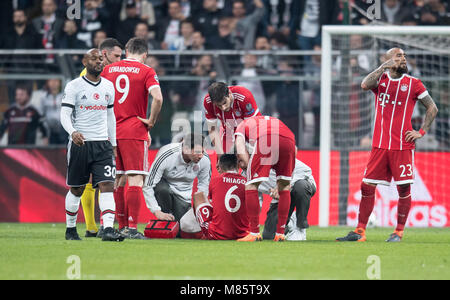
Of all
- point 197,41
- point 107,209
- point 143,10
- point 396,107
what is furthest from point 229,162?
point 143,10

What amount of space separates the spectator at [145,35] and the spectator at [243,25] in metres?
1.47

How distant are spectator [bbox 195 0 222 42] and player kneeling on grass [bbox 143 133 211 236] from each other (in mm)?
5921

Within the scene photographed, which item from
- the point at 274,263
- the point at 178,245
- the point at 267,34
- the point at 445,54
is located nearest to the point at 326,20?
the point at 267,34

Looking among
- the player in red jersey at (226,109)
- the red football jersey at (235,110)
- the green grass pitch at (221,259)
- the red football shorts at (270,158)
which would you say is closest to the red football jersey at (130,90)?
the player in red jersey at (226,109)

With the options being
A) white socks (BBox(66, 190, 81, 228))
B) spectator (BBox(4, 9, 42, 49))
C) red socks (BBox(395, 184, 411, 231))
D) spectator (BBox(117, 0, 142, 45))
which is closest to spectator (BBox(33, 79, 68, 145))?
spectator (BBox(4, 9, 42, 49))

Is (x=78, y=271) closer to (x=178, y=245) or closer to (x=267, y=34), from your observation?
(x=178, y=245)

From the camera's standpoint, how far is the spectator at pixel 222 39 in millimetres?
14859

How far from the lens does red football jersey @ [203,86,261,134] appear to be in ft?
29.8

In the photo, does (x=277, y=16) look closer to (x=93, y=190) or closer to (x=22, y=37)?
(x=22, y=37)

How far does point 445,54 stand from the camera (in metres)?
12.7

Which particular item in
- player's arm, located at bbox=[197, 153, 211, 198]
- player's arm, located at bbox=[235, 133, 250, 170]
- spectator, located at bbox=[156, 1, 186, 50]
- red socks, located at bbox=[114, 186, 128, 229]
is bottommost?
red socks, located at bbox=[114, 186, 128, 229]

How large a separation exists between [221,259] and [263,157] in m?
1.98

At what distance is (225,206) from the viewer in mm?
8719

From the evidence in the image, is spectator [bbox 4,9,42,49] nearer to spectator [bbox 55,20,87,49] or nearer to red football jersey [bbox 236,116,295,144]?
spectator [bbox 55,20,87,49]
